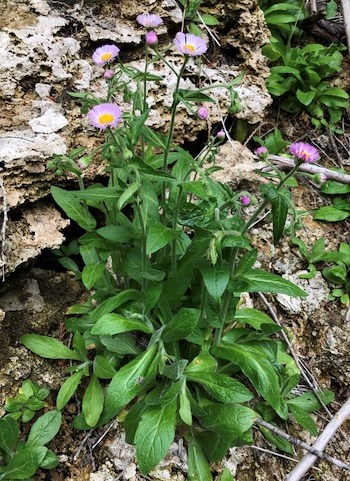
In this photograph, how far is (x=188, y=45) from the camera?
1.75 metres

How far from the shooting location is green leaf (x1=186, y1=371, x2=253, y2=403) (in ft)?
5.90

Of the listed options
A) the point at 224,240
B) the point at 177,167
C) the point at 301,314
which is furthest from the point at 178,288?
the point at 301,314

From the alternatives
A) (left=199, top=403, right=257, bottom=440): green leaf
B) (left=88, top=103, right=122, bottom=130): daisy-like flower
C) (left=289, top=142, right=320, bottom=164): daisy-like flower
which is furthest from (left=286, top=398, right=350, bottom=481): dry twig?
(left=88, top=103, right=122, bottom=130): daisy-like flower

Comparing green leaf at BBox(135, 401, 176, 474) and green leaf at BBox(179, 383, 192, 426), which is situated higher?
green leaf at BBox(179, 383, 192, 426)

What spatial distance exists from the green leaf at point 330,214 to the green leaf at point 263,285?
1.20 metres

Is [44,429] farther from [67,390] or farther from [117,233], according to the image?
[117,233]

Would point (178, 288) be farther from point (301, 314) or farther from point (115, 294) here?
point (301, 314)

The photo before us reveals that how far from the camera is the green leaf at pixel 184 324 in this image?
5.91ft

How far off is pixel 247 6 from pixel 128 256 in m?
1.89

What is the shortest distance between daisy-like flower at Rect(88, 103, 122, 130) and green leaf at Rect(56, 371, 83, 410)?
1.04 m

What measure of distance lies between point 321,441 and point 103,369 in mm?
985

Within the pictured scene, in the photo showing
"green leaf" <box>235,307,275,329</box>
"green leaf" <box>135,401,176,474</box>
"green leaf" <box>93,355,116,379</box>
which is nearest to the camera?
"green leaf" <box>135,401,176,474</box>

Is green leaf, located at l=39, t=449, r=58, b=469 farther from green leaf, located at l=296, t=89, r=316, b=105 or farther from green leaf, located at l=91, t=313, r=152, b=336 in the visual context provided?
green leaf, located at l=296, t=89, r=316, b=105

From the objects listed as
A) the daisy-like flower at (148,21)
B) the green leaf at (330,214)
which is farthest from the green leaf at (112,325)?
the green leaf at (330,214)
